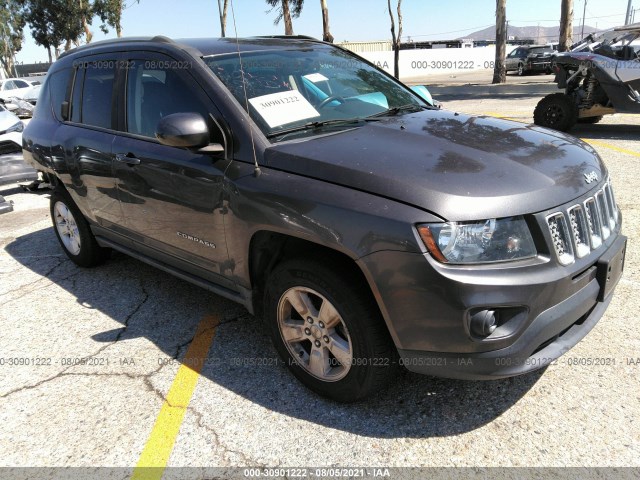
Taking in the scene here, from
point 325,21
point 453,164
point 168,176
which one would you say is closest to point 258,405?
point 168,176

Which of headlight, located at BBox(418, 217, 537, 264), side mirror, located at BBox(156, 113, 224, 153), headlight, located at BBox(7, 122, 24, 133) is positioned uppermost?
side mirror, located at BBox(156, 113, 224, 153)

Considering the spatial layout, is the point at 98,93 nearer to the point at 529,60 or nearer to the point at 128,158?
the point at 128,158

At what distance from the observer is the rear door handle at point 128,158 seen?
3442 mm

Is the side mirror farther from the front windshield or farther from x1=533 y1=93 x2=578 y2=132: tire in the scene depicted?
x1=533 y1=93 x2=578 y2=132: tire

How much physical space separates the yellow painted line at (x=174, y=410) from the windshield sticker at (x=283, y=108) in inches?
60.8

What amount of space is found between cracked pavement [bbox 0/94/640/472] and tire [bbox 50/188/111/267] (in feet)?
2.63

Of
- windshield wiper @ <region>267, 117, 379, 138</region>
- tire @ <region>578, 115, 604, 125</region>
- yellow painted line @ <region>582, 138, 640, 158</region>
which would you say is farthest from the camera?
tire @ <region>578, 115, 604, 125</region>

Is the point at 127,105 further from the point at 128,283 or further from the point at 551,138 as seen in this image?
the point at 551,138

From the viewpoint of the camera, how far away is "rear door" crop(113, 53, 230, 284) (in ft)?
9.73

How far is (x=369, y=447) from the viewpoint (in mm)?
2422

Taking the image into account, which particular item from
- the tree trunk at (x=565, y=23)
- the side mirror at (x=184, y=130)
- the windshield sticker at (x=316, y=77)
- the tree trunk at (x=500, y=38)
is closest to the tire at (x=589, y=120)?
the windshield sticker at (x=316, y=77)

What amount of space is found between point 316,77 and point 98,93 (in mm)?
1818

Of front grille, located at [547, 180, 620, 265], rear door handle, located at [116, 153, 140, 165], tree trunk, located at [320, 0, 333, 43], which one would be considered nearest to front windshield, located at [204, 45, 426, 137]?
Answer: rear door handle, located at [116, 153, 140, 165]

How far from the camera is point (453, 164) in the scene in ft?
7.90
